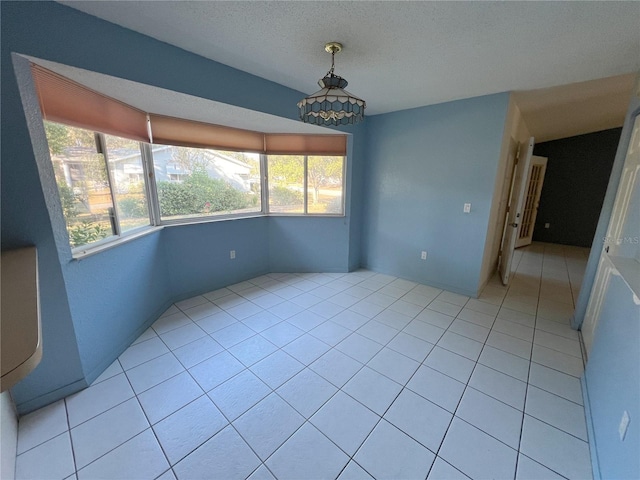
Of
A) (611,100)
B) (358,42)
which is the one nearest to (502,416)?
(358,42)

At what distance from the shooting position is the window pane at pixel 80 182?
1.68 metres

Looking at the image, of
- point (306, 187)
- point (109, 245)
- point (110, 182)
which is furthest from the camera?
point (306, 187)

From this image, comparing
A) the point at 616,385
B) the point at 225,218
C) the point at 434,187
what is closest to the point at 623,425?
the point at 616,385

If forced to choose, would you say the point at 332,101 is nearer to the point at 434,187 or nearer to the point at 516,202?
the point at 434,187

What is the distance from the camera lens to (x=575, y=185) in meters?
5.66

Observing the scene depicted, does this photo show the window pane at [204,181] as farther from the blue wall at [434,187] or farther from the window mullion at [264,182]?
the blue wall at [434,187]

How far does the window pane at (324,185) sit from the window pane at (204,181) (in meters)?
0.76

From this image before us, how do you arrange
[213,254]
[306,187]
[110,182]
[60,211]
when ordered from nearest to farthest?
[60,211]
[110,182]
[213,254]
[306,187]

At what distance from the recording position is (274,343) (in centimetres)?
221

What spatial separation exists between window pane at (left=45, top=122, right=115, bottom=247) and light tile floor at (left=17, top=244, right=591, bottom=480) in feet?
3.44

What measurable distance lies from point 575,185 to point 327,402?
7405mm

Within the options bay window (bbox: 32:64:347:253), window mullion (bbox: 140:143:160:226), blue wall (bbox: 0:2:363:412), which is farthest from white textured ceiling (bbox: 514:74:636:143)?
window mullion (bbox: 140:143:160:226)

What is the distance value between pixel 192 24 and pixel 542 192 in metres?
7.68

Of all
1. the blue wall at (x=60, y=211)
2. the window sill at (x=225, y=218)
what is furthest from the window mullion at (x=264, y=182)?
the blue wall at (x=60, y=211)
